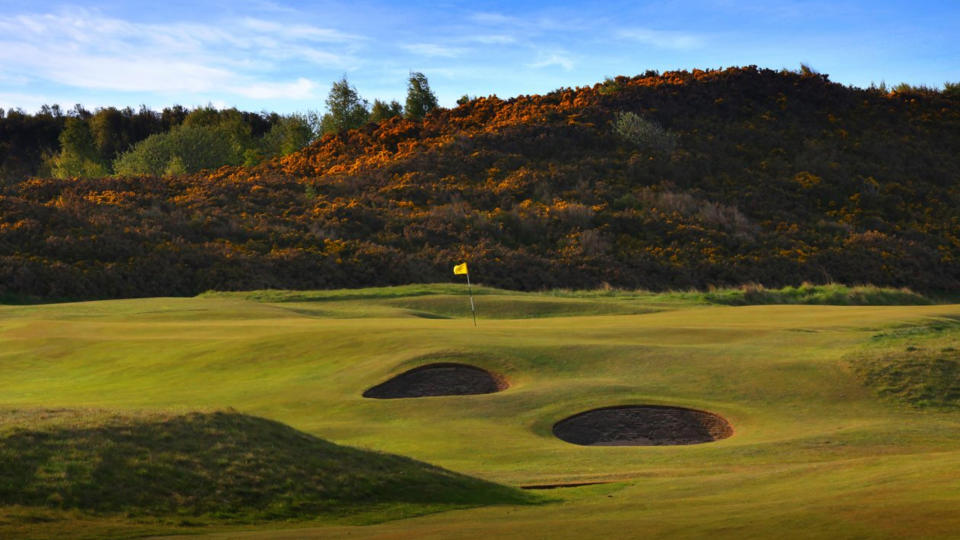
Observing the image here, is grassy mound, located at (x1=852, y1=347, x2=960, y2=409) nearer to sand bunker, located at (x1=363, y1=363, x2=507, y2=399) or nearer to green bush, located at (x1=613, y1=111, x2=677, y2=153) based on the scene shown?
sand bunker, located at (x1=363, y1=363, x2=507, y2=399)

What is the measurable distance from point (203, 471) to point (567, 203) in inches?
2431

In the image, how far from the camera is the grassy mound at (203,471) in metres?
11.7

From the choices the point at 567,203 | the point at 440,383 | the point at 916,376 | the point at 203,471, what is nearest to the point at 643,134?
the point at 567,203

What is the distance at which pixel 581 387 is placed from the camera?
21906 millimetres

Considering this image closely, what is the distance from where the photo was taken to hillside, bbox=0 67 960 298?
Result: 56.9 metres

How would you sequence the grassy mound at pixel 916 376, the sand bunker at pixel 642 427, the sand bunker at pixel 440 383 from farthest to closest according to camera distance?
the sand bunker at pixel 440 383, the grassy mound at pixel 916 376, the sand bunker at pixel 642 427

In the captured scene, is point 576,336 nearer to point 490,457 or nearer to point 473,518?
point 490,457

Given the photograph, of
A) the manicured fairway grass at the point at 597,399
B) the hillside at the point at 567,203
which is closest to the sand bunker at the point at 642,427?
the manicured fairway grass at the point at 597,399

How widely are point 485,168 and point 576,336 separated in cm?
5403

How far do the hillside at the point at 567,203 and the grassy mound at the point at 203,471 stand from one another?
39.8 metres

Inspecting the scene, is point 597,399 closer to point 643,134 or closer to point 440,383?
point 440,383

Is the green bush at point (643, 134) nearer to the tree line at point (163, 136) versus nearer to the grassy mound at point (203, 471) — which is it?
the tree line at point (163, 136)

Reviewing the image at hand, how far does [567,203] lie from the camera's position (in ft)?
240

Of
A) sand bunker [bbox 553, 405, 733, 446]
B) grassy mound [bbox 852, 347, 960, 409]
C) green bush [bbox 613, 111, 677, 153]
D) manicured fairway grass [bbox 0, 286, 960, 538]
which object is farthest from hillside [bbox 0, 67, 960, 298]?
grassy mound [bbox 852, 347, 960, 409]
